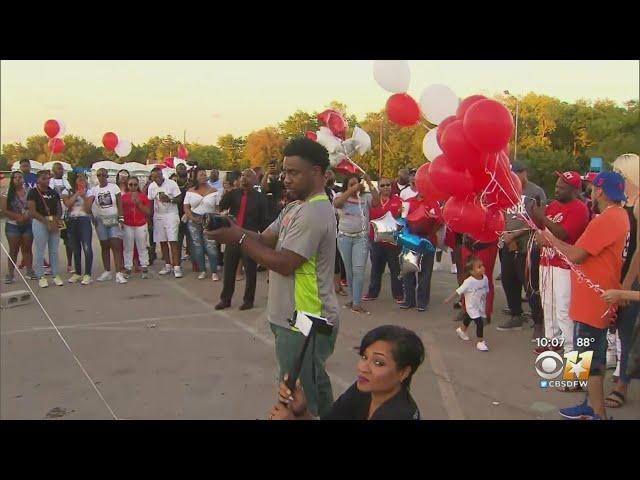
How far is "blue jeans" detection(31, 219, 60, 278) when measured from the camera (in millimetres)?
7805

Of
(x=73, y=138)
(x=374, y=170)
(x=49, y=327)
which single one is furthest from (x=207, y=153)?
(x=49, y=327)

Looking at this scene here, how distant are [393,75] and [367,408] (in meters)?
4.63

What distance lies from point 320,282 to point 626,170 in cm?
208

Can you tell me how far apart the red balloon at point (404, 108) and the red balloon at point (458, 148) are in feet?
7.63

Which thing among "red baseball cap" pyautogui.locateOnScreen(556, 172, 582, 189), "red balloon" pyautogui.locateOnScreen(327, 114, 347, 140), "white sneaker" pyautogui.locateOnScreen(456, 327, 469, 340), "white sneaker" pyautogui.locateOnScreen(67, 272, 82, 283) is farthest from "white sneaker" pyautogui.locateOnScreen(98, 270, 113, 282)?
"red baseball cap" pyautogui.locateOnScreen(556, 172, 582, 189)

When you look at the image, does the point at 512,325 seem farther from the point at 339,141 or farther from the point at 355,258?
the point at 339,141

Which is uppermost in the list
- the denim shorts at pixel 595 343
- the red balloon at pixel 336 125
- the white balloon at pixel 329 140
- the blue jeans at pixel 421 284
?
the red balloon at pixel 336 125

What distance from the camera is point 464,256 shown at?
235 inches

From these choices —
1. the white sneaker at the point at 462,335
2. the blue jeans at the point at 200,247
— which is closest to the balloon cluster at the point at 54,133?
the blue jeans at the point at 200,247

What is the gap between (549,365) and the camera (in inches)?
169

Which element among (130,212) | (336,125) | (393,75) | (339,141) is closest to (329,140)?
(339,141)

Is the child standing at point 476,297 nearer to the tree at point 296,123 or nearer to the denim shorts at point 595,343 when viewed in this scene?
the denim shorts at point 595,343

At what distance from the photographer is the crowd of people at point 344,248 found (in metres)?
2.42

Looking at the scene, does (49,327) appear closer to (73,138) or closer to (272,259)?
(272,259)
